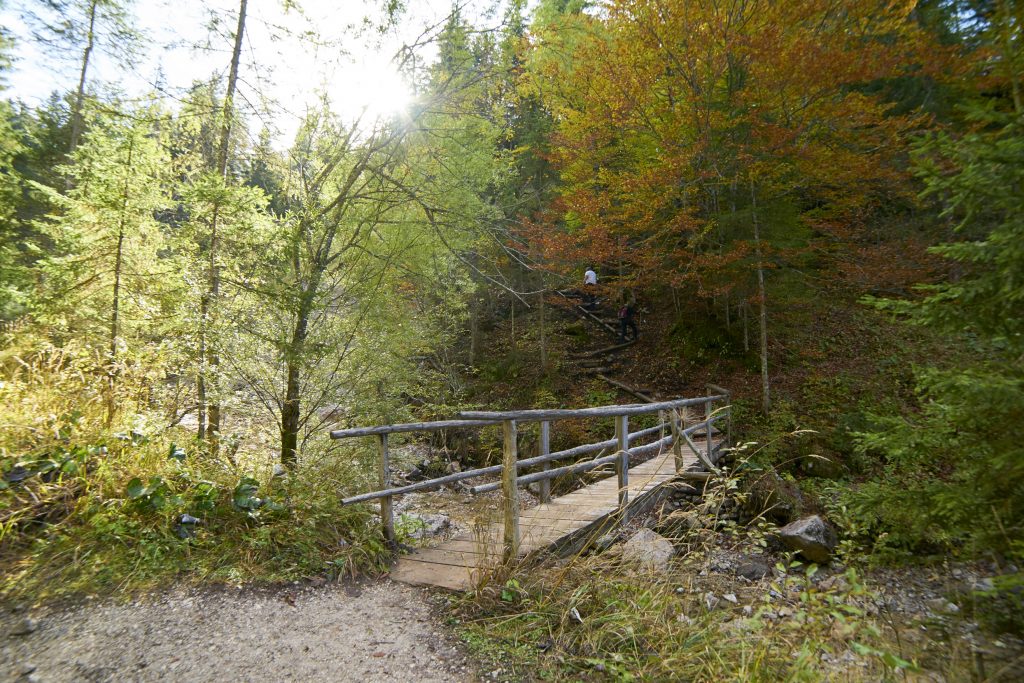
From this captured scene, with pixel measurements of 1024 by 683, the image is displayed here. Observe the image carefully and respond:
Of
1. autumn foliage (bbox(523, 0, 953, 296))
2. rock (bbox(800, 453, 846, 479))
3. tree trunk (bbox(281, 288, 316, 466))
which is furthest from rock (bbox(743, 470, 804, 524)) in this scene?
tree trunk (bbox(281, 288, 316, 466))

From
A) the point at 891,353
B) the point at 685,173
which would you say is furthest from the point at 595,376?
the point at 891,353

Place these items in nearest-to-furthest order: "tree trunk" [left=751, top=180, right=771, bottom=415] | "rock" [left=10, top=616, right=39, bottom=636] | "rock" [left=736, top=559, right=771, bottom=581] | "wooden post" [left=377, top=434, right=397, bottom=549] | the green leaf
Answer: "rock" [left=10, top=616, right=39, bottom=636] < the green leaf < "wooden post" [left=377, top=434, right=397, bottom=549] < "rock" [left=736, top=559, right=771, bottom=581] < "tree trunk" [left=751, top=180, right=771, bottom=415]

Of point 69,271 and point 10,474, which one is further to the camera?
point 69,271

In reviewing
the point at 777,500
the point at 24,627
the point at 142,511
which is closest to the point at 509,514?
the point at 142,511

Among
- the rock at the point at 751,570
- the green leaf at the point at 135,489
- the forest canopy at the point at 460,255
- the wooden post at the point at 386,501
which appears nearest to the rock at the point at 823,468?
the forest canopy at the point at 460,255

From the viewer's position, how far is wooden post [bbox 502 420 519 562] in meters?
3.62

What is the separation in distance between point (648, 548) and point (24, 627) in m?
4.94

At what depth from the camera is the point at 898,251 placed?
33.3ft

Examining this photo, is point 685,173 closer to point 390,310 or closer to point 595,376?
point 595,376

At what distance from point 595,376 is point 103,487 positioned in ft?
39.2

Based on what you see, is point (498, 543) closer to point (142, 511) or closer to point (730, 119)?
point (142, 511)

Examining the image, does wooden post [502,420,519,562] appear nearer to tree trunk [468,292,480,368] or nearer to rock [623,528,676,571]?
rock [623,528,676,571]

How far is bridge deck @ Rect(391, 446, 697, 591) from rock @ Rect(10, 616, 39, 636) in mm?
2146

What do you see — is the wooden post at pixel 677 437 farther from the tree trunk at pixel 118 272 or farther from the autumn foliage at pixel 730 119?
the tree trunk at pixel 118 272
